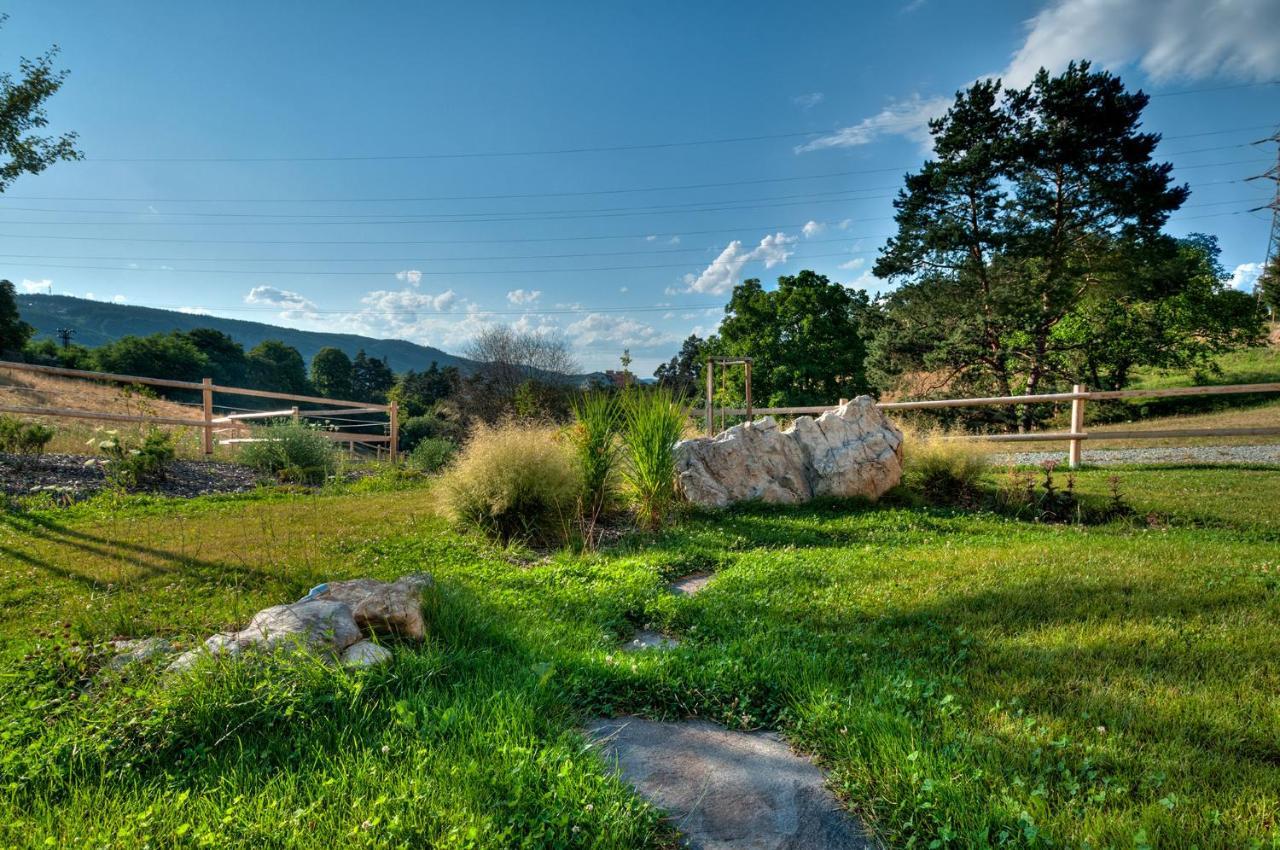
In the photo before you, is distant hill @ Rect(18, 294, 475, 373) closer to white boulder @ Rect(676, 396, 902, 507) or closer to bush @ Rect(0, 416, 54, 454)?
bush @ Rect(0, 416, 54, 454)

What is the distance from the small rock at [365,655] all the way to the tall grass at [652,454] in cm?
404

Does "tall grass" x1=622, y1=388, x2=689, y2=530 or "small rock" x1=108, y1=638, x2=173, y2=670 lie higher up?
"tall grass" x1=622, y1=388, x2=689, y2=530

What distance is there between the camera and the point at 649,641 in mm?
3490

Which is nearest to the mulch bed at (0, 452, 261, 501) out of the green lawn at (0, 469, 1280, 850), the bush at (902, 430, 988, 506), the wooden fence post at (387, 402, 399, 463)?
the green lawn at (0, 469, 1280, 850)

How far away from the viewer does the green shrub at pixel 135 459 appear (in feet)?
24.6

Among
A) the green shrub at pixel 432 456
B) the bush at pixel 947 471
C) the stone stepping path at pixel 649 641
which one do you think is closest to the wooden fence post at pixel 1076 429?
the bush at pixel 947 471

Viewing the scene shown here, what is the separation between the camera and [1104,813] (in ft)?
5.70

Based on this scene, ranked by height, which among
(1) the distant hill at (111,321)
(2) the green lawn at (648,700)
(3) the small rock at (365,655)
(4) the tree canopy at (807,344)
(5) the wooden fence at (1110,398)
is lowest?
(2) the green lawn at (648,700)

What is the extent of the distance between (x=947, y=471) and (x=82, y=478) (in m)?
11.4

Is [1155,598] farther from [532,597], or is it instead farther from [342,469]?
[342,469]

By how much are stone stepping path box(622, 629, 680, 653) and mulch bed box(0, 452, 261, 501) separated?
23.1 feet

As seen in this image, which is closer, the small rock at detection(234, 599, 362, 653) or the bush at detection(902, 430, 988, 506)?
the small rock at detection(234, 599, 362, 653)

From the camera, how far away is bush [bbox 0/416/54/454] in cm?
791

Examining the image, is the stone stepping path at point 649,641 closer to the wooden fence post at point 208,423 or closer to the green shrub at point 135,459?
the green shrub at point 135,459
